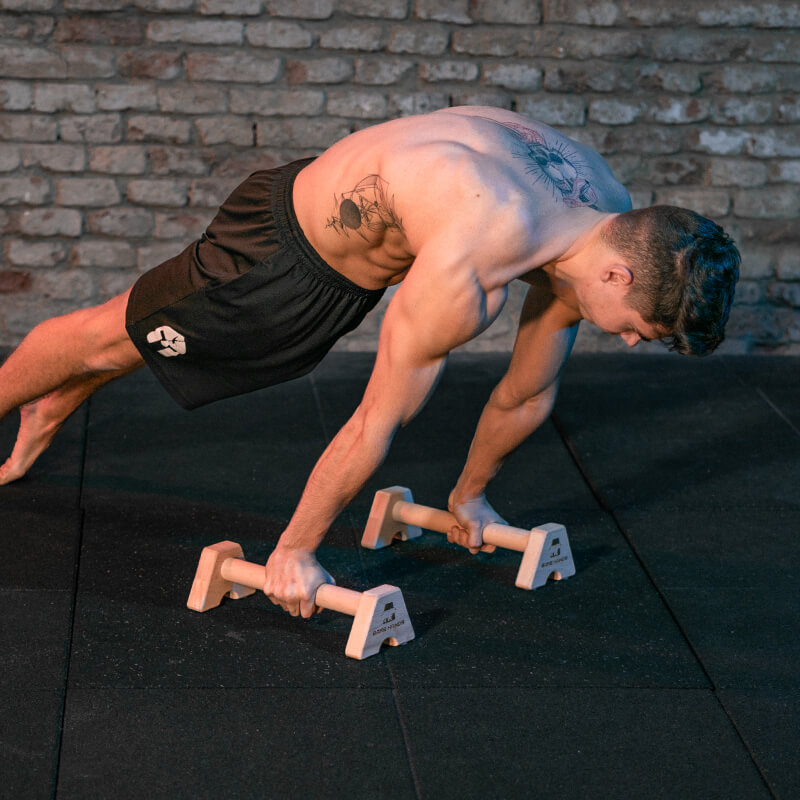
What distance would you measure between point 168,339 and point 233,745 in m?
0.92

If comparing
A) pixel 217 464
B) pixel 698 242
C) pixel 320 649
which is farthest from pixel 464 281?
pixel 217 464

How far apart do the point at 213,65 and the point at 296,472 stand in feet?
5.35

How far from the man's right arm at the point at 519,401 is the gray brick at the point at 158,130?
190 cm

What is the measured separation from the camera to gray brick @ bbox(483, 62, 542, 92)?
13.6 ft

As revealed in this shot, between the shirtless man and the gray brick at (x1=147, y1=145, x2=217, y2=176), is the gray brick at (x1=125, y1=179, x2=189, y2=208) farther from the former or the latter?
the shirtless man

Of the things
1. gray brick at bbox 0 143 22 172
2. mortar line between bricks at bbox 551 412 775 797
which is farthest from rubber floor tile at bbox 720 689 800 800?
gray brick at bbox 0 143 22 172

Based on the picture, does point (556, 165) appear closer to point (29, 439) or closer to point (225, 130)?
point (29, 439)

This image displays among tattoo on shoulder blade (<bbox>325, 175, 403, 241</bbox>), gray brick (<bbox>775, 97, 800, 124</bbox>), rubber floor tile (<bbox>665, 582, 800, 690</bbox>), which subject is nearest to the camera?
tattoo on shoulder blade (<bbox>325, 175, 403, 241</bbox>)

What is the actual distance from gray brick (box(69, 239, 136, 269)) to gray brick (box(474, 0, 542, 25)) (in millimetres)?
1525

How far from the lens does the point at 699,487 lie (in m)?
3.30

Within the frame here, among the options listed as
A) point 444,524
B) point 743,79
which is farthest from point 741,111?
point 444,524

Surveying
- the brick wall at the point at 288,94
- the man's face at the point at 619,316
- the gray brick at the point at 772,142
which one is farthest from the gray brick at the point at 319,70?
the man's face at the point at 619,316

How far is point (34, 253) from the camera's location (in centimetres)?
414

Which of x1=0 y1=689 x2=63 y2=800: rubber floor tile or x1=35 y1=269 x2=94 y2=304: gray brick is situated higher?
x1=0 y1=689 x2=63 y2=800: rubber floor tile
